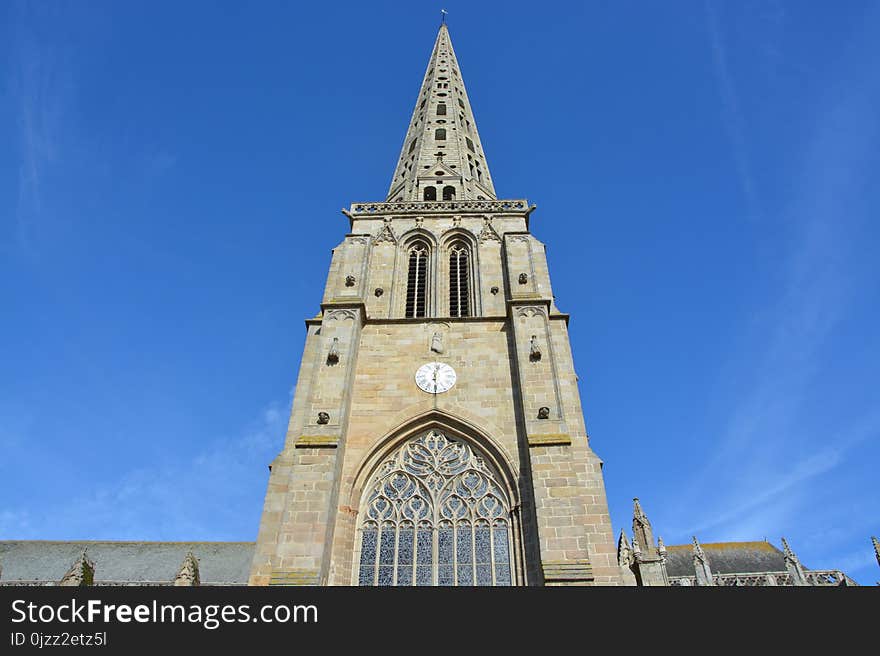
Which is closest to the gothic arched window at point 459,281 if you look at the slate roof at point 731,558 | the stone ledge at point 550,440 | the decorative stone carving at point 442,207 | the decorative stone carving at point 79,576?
the decorative stone carving at point 442,207

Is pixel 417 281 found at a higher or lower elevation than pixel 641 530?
higher

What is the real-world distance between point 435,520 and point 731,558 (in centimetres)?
2544

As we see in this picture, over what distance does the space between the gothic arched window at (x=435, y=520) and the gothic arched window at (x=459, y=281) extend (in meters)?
4.84

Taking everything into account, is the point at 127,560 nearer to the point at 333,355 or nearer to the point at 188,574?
the point at 188,574

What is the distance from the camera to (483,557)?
12570 mm

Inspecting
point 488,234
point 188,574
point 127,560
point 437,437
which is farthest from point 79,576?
point 488,234

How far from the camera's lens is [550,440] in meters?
13.1

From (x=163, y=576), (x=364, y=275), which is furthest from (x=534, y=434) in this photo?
(x=163, y=576)

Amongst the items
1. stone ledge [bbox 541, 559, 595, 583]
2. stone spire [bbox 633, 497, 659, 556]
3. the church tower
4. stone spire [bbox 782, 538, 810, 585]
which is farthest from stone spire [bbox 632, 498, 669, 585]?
stone spire [bbox 782, 538, 810, 585]

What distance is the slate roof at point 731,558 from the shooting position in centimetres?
3127

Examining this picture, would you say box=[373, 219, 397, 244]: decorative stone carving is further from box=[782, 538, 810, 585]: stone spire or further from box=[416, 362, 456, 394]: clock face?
box=[782, 538, 810, 585]: stone spire

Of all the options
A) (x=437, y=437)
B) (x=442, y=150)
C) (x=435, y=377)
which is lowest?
(x=437, y=437)

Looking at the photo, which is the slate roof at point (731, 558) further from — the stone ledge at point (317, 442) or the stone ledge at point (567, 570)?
the stone ledge at point (317, 442)

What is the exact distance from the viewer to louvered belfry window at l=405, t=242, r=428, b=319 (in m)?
18.3
